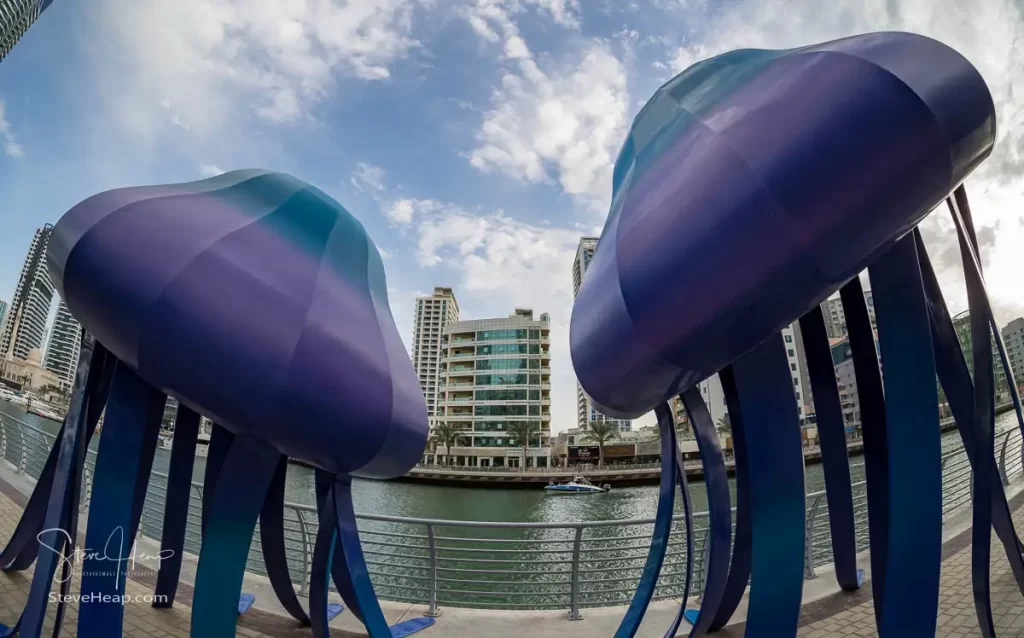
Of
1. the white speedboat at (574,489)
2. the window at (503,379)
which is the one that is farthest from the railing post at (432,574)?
the window at (503,379)

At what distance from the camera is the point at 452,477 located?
177 feet

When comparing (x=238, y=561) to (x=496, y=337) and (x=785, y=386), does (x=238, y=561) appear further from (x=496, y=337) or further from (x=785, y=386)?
(x=496, y=337)

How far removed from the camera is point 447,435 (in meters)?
62.1

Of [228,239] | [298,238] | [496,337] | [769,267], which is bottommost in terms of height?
[769,267]

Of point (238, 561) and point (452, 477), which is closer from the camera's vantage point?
point (238, 561)

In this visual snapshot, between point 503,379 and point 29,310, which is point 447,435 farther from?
point 29,310

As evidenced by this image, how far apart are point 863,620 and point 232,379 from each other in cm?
764

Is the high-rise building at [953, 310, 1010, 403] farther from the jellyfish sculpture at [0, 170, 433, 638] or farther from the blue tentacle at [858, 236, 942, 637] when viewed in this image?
the jellyfish sculpture at [0, 170, 433, 638]

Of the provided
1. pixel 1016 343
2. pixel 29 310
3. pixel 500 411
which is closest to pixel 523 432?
pixel 500 411

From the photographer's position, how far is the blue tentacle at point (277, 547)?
6.02 m

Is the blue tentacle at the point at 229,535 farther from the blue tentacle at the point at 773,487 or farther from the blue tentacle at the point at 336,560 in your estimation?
the blue tentacle at the point at 773,487

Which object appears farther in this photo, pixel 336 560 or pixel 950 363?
pixel 336 560

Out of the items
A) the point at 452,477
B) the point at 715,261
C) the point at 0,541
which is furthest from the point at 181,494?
the point at 452,477

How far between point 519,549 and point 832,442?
415 centimetres
